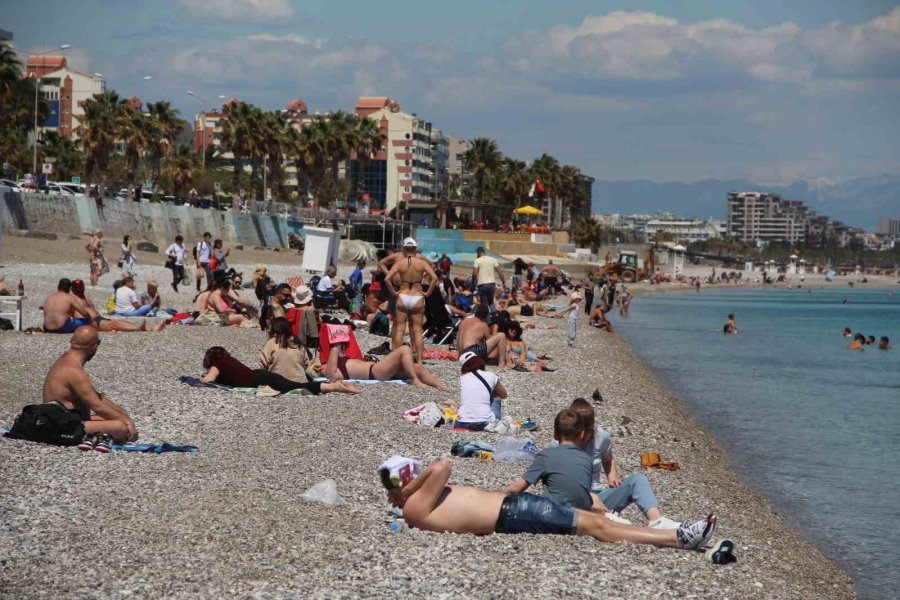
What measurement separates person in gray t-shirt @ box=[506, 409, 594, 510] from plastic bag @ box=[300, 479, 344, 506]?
1.26 metres

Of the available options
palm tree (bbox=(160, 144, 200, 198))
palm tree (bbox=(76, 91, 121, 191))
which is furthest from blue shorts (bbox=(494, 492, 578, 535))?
palm tree (bbox=(160, 144, 200, 198))

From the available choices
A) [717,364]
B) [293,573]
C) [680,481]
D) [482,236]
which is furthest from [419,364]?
[482,236]

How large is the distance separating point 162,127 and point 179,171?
338 inches

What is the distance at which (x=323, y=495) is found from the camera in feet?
25.6

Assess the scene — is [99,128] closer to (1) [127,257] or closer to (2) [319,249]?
(2) [319,249]

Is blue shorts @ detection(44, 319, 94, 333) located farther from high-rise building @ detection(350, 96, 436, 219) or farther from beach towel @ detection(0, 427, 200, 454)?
high-rise building @ detection(350, 96, 436, 219)

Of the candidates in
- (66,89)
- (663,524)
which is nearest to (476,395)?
(663,524)

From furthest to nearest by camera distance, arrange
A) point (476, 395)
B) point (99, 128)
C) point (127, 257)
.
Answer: point (99, 128) → point (127, 257) → point (476, 395)

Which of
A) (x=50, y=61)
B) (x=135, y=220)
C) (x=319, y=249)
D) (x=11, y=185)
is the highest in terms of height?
(x=50, y=61)

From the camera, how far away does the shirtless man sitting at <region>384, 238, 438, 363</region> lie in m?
14.8

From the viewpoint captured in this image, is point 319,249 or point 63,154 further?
point 63,154

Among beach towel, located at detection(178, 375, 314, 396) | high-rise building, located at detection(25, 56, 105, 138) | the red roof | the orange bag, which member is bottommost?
the orange bag

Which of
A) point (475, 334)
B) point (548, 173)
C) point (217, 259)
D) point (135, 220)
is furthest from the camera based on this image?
point (548, 173)

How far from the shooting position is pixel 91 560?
602 cm
